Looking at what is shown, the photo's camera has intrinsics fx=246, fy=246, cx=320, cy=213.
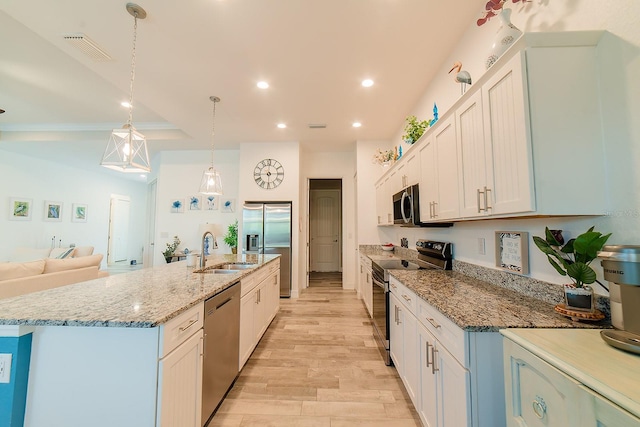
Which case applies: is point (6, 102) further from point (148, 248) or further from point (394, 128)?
point (394, 128)

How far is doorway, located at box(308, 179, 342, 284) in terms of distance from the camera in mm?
7523

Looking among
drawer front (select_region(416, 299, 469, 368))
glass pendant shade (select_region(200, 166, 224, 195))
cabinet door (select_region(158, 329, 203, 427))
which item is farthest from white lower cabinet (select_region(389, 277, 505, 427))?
glass pendant shade (select_region(200, 166, 224, 195))

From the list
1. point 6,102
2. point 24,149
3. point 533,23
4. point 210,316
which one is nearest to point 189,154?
point 6,102

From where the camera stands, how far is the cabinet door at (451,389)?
1.07m

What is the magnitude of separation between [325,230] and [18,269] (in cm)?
601

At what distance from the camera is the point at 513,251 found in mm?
1580

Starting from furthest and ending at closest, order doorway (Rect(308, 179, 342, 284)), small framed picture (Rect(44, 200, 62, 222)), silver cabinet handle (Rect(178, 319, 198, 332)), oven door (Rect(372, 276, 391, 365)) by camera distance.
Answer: doorway (Rect(308, 179, 342, 284)) < small framed picture (Rect(44, 200, 62, 222)) < oven door (Rect(372, 276, 391, 365)) < silver cabinet handle (Rect(178, 319, 198, 332))

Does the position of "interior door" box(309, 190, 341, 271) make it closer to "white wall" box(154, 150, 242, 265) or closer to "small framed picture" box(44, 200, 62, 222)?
"white wall" box(154, 150, 242, 265)

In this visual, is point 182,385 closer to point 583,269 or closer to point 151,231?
point 583,269

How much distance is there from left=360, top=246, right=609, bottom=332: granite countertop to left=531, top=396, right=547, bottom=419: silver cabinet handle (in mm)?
268

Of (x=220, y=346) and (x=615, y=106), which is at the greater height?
(x=615, y=106)

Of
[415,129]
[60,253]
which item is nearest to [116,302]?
[415,129]

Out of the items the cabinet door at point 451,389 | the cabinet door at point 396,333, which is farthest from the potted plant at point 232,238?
the cabinet door at point 451,389

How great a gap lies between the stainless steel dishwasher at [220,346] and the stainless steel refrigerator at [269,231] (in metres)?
2.71
